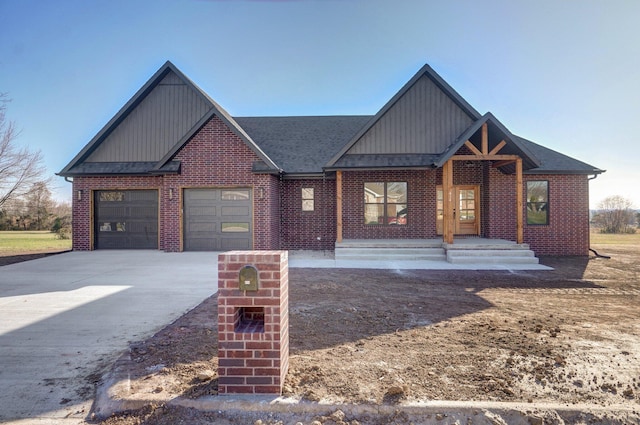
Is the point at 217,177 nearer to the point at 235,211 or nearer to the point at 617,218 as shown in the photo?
the point at 235,211

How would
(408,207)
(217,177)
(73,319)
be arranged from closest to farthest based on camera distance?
(73,319) → (217,177) → (408,207)

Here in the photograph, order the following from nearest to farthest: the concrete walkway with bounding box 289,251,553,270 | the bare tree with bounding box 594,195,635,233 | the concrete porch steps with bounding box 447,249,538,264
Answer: the concrete walkway with bounding box 289,251,553,270 < the concrete porch steps with bounding box 447,249,538,264 < the bare tree with bounding box 594,195,635,233

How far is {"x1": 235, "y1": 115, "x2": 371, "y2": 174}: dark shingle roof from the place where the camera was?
45.3 feet

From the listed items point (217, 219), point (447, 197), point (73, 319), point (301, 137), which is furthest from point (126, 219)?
point (447, 197)

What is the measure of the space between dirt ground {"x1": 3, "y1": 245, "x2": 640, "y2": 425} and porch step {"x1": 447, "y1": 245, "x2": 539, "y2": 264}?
11.4 feet

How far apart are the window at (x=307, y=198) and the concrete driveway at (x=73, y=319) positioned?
460cm

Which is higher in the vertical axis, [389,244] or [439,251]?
[389,244]

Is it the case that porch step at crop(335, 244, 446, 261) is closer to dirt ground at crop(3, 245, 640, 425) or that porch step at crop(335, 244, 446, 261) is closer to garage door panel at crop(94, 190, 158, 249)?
dirt ground at crop(3, 245, 640, 425)

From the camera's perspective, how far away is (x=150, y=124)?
46.3 ft

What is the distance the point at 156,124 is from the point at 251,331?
45.6 ft

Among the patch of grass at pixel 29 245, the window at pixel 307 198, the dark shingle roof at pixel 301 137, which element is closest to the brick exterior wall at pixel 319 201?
the window at pixel 307 198

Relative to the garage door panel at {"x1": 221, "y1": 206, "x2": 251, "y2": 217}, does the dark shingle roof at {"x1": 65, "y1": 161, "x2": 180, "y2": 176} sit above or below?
above

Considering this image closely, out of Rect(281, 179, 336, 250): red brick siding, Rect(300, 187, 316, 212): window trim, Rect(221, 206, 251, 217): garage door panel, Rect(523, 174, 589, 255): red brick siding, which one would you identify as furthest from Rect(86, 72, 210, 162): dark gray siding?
Rect(523, 174, 589, 255): red brick siding

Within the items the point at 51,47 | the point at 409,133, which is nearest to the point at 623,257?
the point at 409,133
